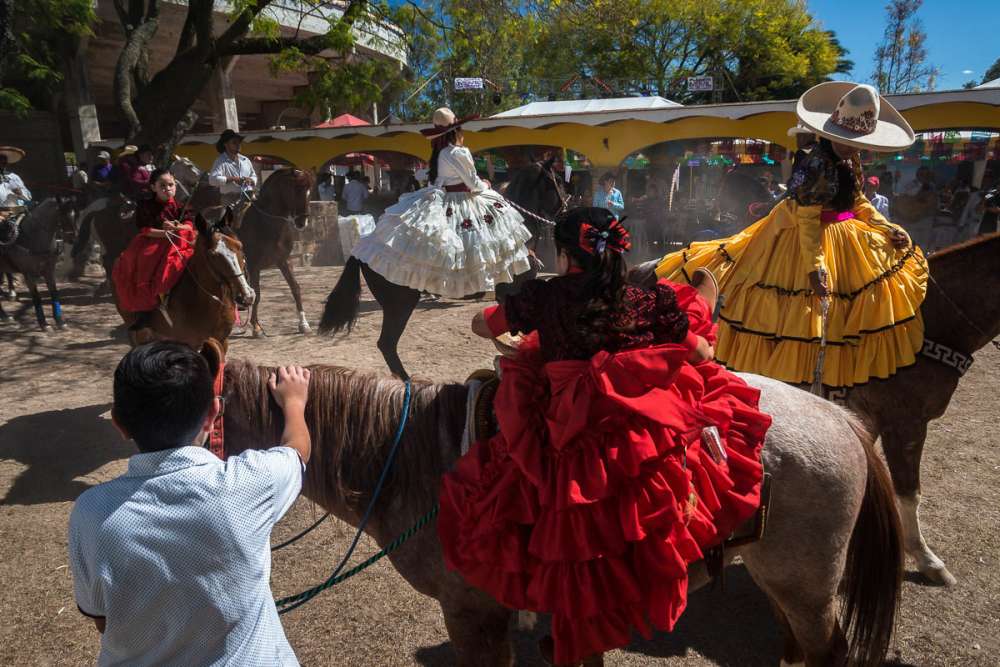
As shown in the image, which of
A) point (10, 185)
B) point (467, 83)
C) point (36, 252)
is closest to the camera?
point (36, 252)

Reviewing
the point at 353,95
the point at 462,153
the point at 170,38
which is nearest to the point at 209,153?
the point at 170,38

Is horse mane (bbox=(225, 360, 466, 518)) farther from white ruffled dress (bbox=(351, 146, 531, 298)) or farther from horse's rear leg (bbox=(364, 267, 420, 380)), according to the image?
horse's rear leg (bbox=(364, 267, 420, 380))

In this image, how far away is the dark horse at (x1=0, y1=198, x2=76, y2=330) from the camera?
9.04 m

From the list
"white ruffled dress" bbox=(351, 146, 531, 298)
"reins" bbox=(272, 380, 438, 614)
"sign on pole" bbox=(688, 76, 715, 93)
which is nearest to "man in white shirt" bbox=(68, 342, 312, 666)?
"reins" bbox=(272, 380, 438, 614)

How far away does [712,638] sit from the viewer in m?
3.03

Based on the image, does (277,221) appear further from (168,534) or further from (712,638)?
(168,534)

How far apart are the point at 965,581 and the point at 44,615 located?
4881 millimetres

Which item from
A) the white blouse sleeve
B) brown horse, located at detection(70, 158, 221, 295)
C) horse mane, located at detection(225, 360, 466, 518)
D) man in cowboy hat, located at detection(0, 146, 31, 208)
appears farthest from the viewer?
man in cowboy hat, located at detection(0, 146, 31, 208)

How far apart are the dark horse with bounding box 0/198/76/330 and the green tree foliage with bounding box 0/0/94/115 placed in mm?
1972

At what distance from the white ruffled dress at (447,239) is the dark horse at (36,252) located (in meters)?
5.89

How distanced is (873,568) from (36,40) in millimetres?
17468

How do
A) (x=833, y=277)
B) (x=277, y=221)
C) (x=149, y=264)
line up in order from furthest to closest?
(x=277, y=221) < (x=149, y=264) < (x=833, y=277)

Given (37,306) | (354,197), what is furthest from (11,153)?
(354,197)

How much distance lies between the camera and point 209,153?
18.0 meters
